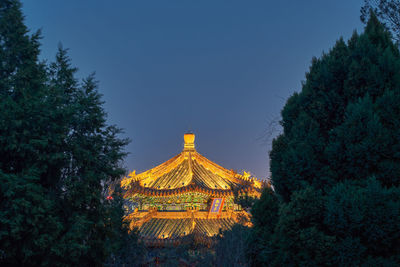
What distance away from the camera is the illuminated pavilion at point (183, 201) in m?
20.4

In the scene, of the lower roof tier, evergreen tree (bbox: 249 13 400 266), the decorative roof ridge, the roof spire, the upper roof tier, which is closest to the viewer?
evergreen tree (bbox: 249 13 400 266)

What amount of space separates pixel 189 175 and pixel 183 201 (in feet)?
6.53

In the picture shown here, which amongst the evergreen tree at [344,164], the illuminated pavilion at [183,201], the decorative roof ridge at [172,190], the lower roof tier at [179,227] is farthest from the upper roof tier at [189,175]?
the evergreen tree at [344,164]

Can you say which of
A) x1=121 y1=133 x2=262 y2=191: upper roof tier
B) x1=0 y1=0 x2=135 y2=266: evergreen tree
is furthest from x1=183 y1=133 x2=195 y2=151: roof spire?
x1=0 y1=0 x2=135 y2=266: evergreen tree

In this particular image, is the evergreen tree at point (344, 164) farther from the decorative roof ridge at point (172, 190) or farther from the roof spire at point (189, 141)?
the roof spire at point (189, 141)

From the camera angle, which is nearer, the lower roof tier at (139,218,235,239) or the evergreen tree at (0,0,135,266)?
the evergreen tree at (0,0,135,266)

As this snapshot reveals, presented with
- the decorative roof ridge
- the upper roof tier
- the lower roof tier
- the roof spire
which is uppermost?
the roof spire

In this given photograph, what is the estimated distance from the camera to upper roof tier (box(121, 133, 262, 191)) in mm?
23000

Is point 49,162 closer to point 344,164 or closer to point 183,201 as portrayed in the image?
point 344,164

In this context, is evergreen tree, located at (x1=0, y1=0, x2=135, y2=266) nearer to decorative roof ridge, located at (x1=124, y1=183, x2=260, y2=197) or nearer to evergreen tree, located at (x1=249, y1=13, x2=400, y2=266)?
evergreen tree, located at (x1=249, y1=13, x2=400, y2=266)

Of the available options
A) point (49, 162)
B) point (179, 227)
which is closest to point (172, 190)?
point (179, 227)

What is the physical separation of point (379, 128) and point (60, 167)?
6.97 meters

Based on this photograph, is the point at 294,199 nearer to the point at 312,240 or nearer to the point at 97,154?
the point at 312,240

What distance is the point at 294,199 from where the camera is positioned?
5.74 meters
